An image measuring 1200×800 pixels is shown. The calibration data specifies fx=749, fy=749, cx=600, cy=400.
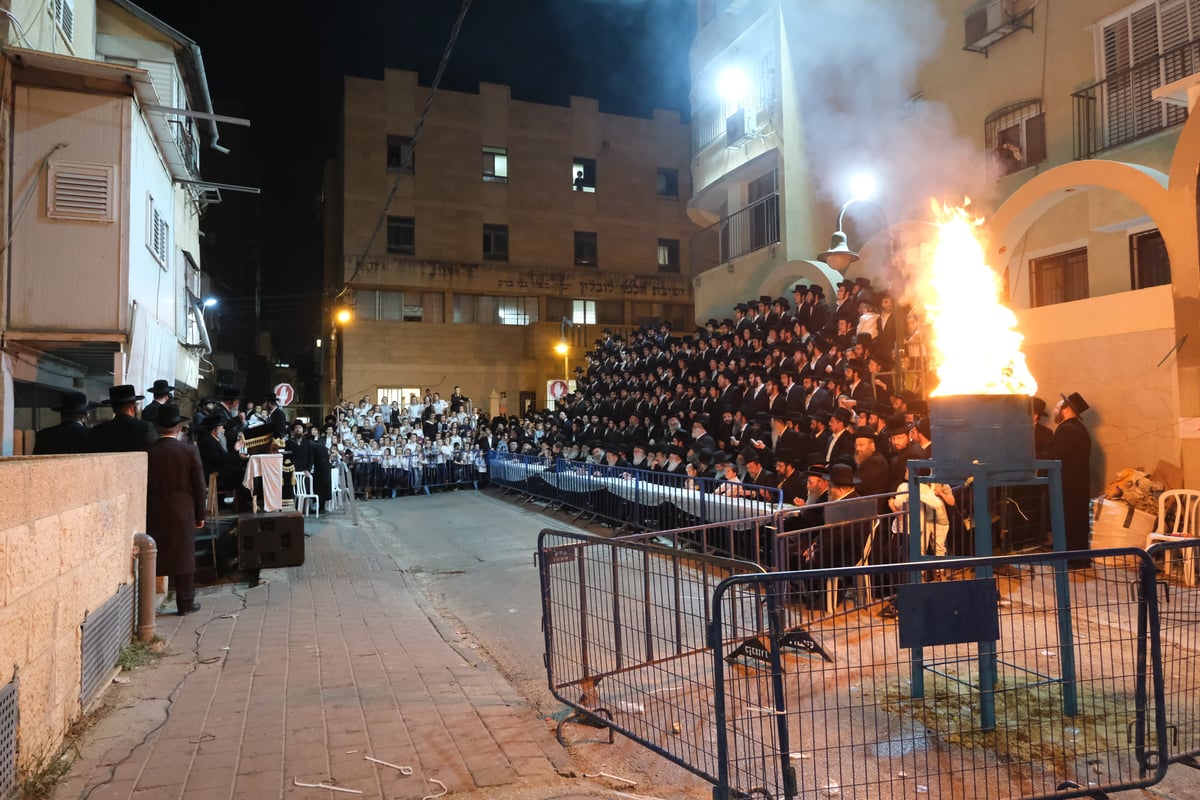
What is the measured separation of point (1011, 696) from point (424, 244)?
32.5m

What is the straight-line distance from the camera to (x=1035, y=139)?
13617 mm

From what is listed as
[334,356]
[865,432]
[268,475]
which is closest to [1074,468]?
[865,432]

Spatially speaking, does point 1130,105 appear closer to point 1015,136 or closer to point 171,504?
point 1015,136

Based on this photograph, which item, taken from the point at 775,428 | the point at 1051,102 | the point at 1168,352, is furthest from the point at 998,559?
the point at 1051,102

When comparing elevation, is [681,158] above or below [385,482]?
above

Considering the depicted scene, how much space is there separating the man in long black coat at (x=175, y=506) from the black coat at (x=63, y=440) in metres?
1.02

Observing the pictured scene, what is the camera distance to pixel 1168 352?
9.38 meters

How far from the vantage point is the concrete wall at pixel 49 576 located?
11.3ft

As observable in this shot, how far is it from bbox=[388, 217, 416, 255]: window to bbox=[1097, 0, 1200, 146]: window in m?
27.7

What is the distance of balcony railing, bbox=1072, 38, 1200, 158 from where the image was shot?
11438mm

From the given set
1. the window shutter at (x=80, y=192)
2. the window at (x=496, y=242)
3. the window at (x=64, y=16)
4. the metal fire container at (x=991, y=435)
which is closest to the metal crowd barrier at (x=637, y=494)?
the metal fire container at (x=991, y=435)

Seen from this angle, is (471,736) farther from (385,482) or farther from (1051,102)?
(385,482)

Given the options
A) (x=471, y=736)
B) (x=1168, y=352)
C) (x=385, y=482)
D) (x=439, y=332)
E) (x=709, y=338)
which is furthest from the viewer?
(x=439, y=332)

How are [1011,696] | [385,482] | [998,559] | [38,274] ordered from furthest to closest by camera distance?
[385,482], [38,274], [1011,696], [998,559]
